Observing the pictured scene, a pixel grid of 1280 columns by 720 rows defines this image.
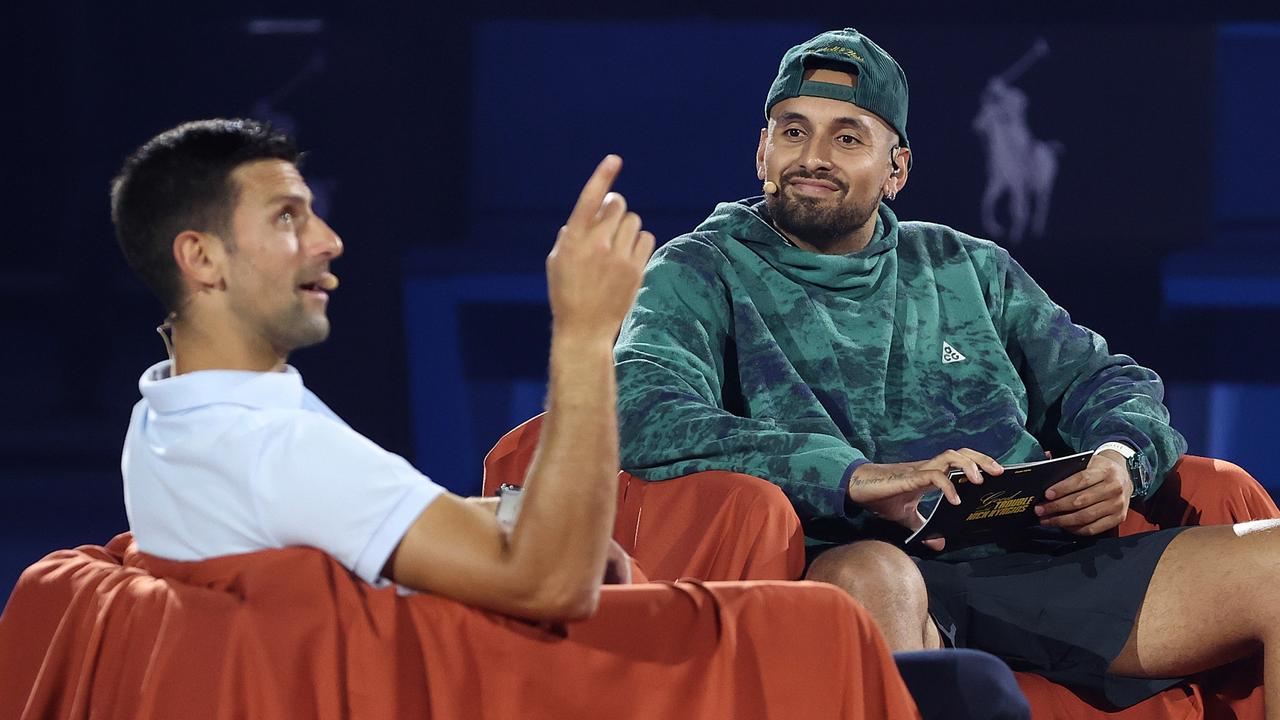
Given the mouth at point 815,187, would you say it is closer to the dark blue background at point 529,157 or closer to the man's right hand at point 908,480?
the man's right hand at point 908,480

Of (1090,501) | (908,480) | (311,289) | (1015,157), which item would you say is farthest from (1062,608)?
(1015,157)

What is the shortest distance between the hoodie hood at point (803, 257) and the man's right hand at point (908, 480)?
44 centimetres

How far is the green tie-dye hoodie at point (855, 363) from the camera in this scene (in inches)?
85.5

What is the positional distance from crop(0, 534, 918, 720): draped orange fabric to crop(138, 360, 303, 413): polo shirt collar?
0.46 feet

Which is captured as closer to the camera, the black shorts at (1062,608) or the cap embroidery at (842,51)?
the black shorts at (1062,608)

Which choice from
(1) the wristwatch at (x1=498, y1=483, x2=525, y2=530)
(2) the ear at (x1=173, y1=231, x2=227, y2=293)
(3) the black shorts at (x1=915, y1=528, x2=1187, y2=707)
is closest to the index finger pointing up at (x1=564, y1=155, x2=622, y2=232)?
(1) the wristwatch at (x1=498, y1=483, x2=525, y2=530)

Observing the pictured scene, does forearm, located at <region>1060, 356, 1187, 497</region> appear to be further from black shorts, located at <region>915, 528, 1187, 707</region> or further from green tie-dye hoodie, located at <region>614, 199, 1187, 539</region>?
black shorts, located at <region>915, 528, 1187, 707</region>

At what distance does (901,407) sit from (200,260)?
126 centimetres

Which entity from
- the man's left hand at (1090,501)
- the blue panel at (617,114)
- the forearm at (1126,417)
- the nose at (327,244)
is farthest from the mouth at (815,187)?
the blue panel at (617,114)

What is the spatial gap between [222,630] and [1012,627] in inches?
47.4

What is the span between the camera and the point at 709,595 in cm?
139

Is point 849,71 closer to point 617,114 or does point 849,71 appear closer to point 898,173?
point 898,173

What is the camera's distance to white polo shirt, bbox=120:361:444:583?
129 centimetres

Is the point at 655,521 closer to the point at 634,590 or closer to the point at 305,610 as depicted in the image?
the point at 634,590
